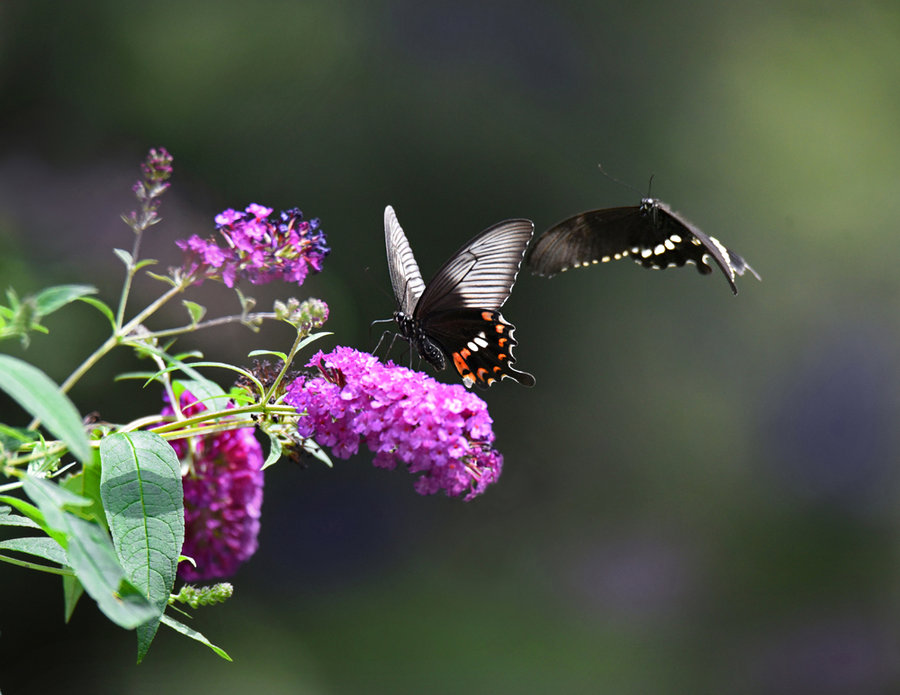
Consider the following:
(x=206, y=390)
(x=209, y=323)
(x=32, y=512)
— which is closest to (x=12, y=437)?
(x=32, y=512)

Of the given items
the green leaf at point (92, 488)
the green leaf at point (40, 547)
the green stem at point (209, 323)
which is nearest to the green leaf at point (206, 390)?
the green stem at point (209, 323)

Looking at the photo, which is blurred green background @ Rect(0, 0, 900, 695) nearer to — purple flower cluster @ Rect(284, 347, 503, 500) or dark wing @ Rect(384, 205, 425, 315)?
dark wing @ Rect(384, 205, 425, 315)

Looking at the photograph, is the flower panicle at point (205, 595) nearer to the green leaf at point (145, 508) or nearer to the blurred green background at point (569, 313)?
the green leaf at point (145, 508)

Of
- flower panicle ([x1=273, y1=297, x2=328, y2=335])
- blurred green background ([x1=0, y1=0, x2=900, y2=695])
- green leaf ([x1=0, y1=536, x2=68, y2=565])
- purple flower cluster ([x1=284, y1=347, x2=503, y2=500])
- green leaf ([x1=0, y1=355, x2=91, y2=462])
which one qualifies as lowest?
blurred green background ([x1=0, y1=0, x2=900, y2=695])

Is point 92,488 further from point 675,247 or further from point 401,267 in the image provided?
point 675,247

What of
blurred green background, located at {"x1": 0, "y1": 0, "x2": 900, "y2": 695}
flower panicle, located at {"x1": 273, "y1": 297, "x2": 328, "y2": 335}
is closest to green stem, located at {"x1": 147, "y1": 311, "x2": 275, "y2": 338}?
flower panicle, located at {"x1": 273, "y1": 297, "x2": 328, "y2": 335}
